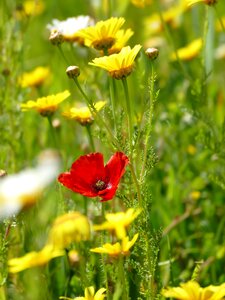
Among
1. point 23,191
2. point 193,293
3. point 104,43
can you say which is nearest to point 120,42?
point 104,43

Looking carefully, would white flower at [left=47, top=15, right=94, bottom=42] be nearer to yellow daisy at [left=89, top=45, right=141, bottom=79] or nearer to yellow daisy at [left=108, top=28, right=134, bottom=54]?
yellow daisy at [left=108, top=28, right=134, bottom=54]

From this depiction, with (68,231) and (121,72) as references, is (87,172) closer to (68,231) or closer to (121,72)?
(121,72)

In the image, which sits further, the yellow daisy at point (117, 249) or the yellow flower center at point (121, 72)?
the yellow flower center at point (121, 72)

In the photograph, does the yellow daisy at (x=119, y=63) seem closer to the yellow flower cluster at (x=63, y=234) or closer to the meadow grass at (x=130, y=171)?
the meadow grass at (x=130, y=171)

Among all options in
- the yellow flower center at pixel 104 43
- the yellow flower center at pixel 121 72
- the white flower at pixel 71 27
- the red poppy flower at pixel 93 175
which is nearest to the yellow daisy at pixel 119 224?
the red poppy flower at pixel 93 175

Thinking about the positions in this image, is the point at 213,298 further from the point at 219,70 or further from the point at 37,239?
the point at 219,70

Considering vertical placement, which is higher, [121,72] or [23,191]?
[121,72]
